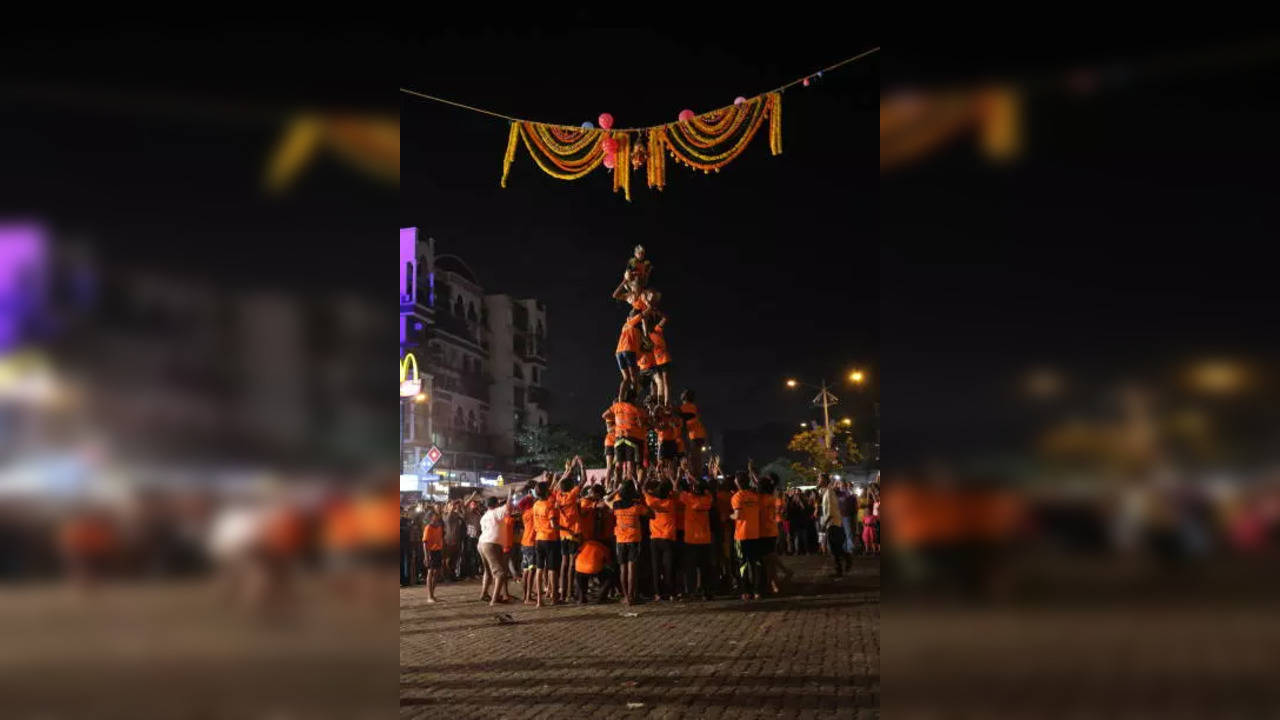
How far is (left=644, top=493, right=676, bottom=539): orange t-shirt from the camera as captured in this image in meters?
12.8

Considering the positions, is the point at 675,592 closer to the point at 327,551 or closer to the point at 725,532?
the point at 725,532

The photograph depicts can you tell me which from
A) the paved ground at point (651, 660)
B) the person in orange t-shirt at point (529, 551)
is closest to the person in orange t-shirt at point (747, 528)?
the paved ground at point (651, 660)

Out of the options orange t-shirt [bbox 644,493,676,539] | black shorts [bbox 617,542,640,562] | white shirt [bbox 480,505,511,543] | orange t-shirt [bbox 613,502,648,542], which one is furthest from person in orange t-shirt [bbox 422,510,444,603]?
orange t-shirt [bbox 644,493,676,539]

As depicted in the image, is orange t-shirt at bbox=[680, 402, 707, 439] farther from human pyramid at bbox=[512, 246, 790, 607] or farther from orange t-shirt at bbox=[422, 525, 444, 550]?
orange t-shirt at bbox=[422, 525, 444, 550]

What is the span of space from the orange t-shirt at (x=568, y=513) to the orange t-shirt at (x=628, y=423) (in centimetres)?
433

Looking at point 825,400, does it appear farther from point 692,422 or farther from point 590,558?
point 590,558

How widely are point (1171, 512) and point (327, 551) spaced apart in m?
1.68

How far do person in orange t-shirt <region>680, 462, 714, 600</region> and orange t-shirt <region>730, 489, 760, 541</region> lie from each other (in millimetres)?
460

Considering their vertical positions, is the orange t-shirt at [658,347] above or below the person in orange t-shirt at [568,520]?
above

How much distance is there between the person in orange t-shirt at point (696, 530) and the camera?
1283cm

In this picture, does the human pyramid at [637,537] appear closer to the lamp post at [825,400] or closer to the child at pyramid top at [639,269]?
the child at pyramid top at [639,269]

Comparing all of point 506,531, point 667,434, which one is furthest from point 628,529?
point 667,434

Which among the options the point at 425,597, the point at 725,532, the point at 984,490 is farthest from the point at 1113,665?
the point at 425,597

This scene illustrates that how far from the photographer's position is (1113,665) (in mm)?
1775
